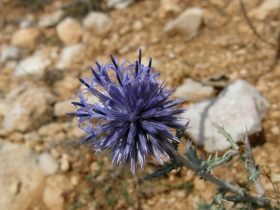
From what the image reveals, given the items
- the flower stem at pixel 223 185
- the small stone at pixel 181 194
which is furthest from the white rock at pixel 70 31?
the flower stem at pixel 223 185

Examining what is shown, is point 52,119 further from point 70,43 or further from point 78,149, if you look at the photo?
point 70,43

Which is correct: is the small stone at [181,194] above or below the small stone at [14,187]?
below

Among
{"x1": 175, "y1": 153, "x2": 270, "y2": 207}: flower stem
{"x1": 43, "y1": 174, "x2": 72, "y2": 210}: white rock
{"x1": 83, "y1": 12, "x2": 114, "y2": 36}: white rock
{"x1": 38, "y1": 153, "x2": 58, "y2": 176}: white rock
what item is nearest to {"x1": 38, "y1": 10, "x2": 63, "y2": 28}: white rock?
{"x1": 83, "y1": 12, "x2": 114, "y2": 36}: white rock

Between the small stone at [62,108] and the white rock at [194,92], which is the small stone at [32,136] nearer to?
the small stone at [62,108]

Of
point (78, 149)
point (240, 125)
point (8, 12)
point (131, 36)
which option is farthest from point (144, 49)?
point (8, 12)

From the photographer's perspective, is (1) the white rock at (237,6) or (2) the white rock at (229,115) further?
(1) the white rock at (237,6)

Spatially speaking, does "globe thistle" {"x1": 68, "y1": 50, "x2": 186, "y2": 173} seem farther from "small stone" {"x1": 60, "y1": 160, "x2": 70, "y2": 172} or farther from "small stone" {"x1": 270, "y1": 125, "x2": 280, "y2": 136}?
"small stone" {"x1": 60, "y1": 160, "x2": 70, "y2": 172}

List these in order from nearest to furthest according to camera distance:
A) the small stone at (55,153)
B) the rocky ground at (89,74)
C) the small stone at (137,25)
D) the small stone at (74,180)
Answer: the rocky ground at (89,74) < the small stone at (74,180) < the small stone at (55,153) < the small stone at (137,25)
